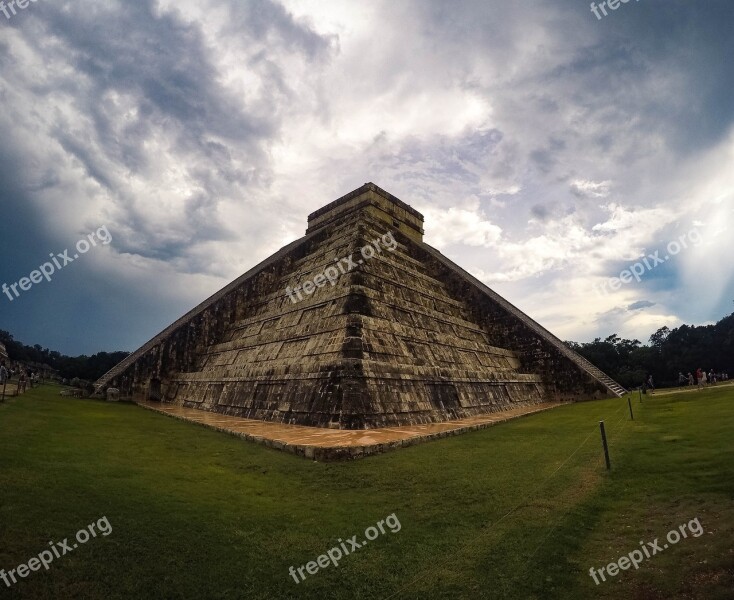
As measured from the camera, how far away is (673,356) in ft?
123

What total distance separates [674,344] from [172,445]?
46016 millimetres

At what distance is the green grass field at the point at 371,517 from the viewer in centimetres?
324

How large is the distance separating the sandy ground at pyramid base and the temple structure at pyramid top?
46 centimetres

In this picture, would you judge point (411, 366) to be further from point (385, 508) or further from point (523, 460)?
point (385, 508)

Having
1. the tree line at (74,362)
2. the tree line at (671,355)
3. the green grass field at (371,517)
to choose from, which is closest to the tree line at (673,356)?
the tree line at (671,355)
